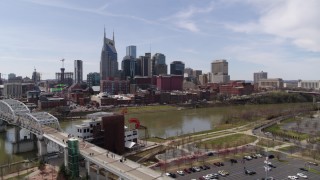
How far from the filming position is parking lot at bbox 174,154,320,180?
92.9 ft

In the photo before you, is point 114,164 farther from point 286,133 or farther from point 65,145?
point 286,133

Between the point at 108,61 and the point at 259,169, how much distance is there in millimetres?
170567

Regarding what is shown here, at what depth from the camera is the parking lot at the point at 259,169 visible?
2831 centimetres

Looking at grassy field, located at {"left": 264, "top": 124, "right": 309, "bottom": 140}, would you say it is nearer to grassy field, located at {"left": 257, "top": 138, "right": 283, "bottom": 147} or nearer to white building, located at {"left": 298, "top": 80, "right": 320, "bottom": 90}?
grassy field, located at {"left": 257, "top": 138, "right": 283, "bottom": 147}

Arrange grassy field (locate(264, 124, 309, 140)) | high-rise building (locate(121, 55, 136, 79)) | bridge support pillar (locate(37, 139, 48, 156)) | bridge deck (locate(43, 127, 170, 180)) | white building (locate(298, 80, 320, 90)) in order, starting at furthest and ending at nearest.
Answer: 1. high-rise building (locate(121, 55, 136, 79))
2. white building (locate(298, 80, 320, 90))
3. grassy field (locate(264, 124, 309, 140))
4. bridge support pillar (locate(37, 139, 48, 156))
5. bridge deck (locate(43, 127, 170, 180))

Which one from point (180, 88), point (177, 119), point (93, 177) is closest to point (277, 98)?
point (180, 88)

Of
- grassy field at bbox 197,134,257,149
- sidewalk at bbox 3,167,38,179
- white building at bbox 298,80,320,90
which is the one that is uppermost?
white building at bbox 298,80,320,90

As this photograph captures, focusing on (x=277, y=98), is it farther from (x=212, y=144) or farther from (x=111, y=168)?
(x=111, y=168)

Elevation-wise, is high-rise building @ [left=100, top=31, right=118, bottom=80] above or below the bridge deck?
Answer: above

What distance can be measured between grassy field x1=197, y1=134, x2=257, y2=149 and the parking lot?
6.30 metres

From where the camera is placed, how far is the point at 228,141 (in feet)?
139

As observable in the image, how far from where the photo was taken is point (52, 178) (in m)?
28.1

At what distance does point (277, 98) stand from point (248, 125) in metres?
60.5

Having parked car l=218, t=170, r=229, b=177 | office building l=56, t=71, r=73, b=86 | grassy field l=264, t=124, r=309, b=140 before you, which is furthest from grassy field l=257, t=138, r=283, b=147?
office building l=56, t=71, r=73, b=86
